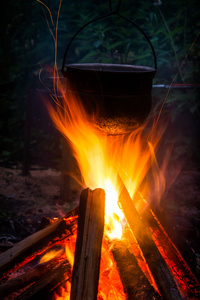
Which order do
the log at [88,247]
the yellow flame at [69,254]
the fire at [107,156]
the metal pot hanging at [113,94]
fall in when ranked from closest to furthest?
1. the log at [88,247]
2. the metal pot hanging at [113,94]
3. the yellow flame at [69,254]
4. the fire at [107,156]

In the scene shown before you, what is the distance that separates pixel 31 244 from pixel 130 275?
812mm

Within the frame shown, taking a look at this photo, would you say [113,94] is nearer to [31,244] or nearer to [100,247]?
[100,247]

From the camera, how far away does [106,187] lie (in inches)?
107

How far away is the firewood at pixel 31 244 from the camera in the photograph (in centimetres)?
221

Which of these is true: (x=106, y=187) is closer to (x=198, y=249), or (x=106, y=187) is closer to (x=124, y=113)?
(x=124, y=113)

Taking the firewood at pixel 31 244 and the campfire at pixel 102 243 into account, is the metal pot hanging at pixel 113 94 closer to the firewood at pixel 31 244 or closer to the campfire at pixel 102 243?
the campfire at pixel 102 243

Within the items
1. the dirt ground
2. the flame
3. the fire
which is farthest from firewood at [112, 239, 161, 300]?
the dirt ground

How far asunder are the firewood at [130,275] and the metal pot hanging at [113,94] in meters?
0.87

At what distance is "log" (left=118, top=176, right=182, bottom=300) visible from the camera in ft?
6.28

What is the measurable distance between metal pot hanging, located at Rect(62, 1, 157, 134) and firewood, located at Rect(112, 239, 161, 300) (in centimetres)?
87

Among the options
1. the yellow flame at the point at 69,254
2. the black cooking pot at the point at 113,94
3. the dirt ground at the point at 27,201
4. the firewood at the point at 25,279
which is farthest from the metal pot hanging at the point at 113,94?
the dirt ground at the point at 27,201

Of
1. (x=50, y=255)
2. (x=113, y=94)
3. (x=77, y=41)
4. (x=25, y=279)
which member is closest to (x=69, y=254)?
(x=50, y=255)

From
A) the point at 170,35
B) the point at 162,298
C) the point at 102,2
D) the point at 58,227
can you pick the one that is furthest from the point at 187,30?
the point at 162,298

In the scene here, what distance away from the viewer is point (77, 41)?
6695mm
